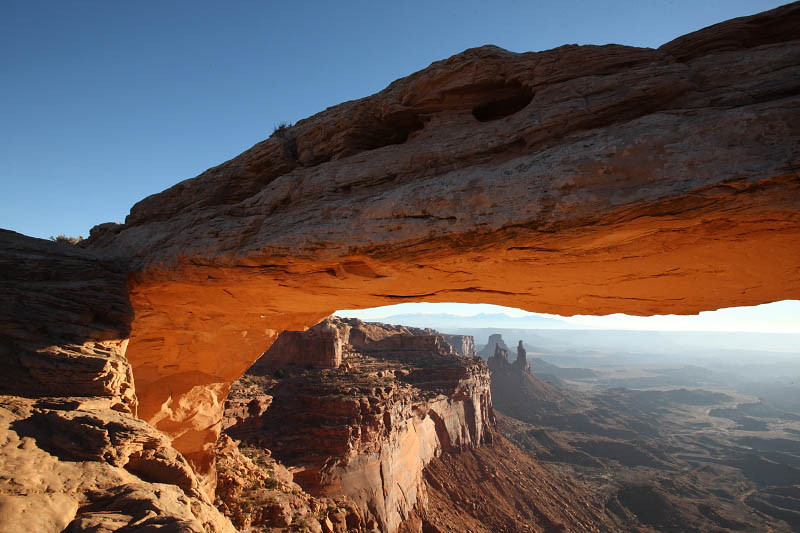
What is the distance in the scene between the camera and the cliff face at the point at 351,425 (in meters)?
18.6

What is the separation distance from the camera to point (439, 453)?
109 feet

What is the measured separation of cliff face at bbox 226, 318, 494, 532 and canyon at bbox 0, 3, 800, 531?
36.9 ft

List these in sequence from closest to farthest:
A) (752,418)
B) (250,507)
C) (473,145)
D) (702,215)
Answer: (702,215)
(473,145)
(250,507)
(752,418)

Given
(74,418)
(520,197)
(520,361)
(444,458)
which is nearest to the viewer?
(74,418)

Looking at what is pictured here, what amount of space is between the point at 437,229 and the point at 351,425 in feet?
54.4

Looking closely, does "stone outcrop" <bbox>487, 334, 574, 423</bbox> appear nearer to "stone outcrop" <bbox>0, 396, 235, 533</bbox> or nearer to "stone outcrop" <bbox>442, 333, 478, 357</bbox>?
"stone outcrop" <bbox>442, 333, 478, 357</bbox>

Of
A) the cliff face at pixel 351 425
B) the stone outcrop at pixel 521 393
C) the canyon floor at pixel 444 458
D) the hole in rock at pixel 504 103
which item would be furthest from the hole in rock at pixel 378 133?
the stone outcrop at pixel 521 393

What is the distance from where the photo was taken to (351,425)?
19719 millimetres

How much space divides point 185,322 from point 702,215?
11961 mm

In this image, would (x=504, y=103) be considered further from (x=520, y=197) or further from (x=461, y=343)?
(x=461, y=343)

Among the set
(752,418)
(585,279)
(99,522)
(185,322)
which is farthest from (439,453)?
(752,418)

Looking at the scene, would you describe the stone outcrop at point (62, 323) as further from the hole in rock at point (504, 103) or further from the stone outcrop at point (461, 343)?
the stone outcrop at point (461, 343)

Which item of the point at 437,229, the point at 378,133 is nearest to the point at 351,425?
the point at 378,133

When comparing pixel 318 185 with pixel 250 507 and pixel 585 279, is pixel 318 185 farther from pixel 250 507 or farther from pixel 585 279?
pixel 250 507
